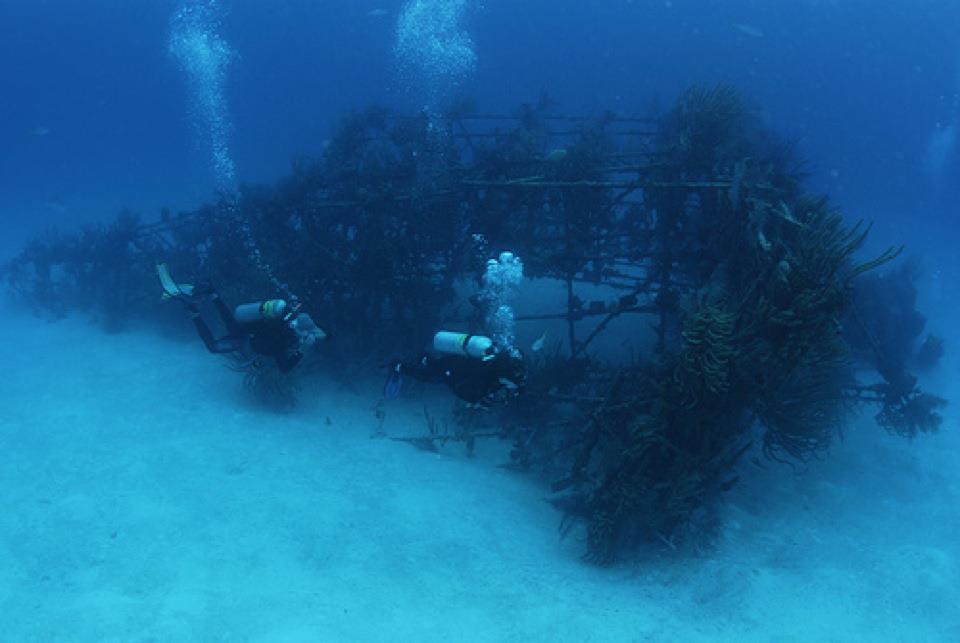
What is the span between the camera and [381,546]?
7.61 m

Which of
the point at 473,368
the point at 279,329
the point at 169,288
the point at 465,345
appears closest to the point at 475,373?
the point at 473,368

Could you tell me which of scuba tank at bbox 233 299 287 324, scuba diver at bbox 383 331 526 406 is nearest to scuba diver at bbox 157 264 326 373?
scuba tank at bbox 233 299 287 324

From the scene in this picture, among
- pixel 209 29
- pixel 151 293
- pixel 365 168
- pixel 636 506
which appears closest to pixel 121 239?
pixel 151 293

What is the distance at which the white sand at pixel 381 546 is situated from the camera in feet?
21.3

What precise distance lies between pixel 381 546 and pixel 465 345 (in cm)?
308

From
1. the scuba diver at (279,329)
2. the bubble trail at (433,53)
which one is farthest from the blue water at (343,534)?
the bubble trail at (433,53)

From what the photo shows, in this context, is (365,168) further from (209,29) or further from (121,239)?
(209,29)

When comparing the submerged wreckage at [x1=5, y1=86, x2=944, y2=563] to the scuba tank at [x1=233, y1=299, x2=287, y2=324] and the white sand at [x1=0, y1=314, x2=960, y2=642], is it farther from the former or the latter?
the scuba tank at [x1=233, y1=299, x2=287, y2=324]

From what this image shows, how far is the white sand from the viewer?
21.3 ft

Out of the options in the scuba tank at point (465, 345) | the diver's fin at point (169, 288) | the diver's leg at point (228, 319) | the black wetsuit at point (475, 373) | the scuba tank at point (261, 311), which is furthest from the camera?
the diver's fin at point (169, 288)

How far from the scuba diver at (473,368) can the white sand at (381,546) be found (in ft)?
7.70

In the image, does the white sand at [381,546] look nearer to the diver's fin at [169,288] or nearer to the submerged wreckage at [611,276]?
the submerged wreckage at [611,276]

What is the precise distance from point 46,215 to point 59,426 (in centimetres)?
3328

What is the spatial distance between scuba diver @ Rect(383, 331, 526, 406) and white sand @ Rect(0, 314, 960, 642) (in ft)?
7.70
